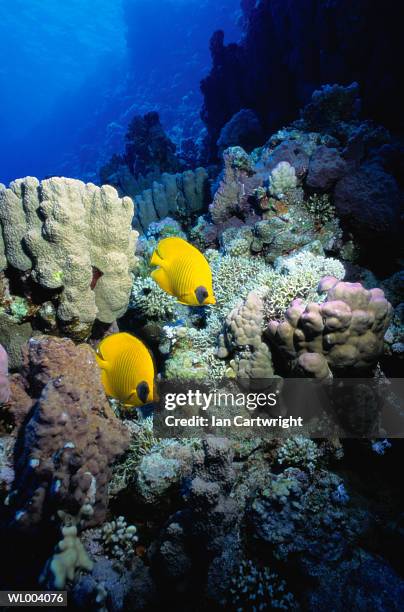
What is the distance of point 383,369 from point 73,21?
408ft

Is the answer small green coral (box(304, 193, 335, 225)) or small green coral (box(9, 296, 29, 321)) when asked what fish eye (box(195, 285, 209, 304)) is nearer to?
small green coral (box(9, 296, 29, 321))

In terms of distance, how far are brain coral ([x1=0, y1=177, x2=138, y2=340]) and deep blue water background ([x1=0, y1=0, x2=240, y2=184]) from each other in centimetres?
2682

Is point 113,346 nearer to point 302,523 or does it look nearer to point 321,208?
point 302,523

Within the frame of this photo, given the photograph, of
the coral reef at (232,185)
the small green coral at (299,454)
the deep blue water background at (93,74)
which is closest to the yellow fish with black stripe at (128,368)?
the small green coral at (299,454)

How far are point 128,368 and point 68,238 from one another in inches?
59.3

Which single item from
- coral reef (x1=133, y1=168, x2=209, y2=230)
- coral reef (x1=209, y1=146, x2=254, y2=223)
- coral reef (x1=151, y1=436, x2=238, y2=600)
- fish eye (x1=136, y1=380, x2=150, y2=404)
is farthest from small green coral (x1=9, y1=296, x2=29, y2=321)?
coral reef (x1=133, y1=168, x2=209, y2=230)

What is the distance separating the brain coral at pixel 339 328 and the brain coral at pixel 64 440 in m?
1.69

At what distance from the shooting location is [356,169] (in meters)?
5.37

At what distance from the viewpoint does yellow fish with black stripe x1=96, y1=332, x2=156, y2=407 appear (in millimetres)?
2078

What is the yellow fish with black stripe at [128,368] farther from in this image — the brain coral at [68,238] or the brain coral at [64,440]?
the brain coral at [68,238]

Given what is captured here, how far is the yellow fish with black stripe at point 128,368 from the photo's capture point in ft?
6.82

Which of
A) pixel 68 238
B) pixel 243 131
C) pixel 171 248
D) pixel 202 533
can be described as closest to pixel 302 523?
pixel 202 533

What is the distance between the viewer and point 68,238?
3.00 meters

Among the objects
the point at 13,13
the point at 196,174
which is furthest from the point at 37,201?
the point at 13,13
